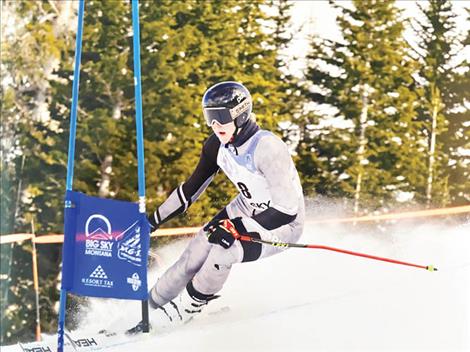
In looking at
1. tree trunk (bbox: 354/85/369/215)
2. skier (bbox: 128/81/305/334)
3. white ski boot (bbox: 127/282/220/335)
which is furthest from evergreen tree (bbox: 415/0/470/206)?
white ski boot (bbox: 127/282/220/335)

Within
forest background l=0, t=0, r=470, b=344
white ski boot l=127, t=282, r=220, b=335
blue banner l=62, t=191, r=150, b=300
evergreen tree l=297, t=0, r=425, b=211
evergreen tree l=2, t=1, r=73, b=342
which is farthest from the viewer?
evergreen tree l=2, t=1, r=73, b=342

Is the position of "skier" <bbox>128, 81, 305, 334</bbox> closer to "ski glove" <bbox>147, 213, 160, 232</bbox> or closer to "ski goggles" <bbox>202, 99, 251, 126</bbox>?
"ski goggles" <bbox>202, 99, 251, 126</bbox>

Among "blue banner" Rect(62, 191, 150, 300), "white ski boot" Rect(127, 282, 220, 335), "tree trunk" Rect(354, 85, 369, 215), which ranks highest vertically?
→ "tree trunk" Rect(354, 85, 369, 215)

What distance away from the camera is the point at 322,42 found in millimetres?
5402

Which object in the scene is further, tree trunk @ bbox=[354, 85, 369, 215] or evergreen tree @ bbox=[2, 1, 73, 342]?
evergreen tree @ bbox=[2, 1, 73, 342]

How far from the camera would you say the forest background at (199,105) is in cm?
502

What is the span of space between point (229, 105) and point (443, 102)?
125cm

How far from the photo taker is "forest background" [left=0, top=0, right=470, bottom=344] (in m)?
5.02

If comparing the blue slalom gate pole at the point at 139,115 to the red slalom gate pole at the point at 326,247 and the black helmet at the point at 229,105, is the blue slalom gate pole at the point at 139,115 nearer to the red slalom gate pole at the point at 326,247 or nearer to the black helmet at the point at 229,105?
the black helmet at the point at 229,105

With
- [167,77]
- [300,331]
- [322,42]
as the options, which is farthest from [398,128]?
[167,77]

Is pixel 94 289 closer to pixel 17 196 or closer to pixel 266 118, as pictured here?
pixel 266 118

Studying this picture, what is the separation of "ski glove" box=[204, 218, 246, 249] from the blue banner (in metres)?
0.37

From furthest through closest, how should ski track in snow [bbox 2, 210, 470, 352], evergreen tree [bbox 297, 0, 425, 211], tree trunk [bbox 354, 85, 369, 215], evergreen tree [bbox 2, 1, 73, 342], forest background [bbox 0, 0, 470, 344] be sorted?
1. evergreen tree [bbox 2, 1, 73, 342]
2. tree trunk [bbox 354, 85, 369, 215]
3. evergreen tree [bbox 297, 0, 425, 211]
4. forest background [bbox 0, 0, 470, 344]
5. ski track in snow [bbox 2, 210, 470, 352]

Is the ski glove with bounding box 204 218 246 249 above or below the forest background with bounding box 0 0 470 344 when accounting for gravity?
below
